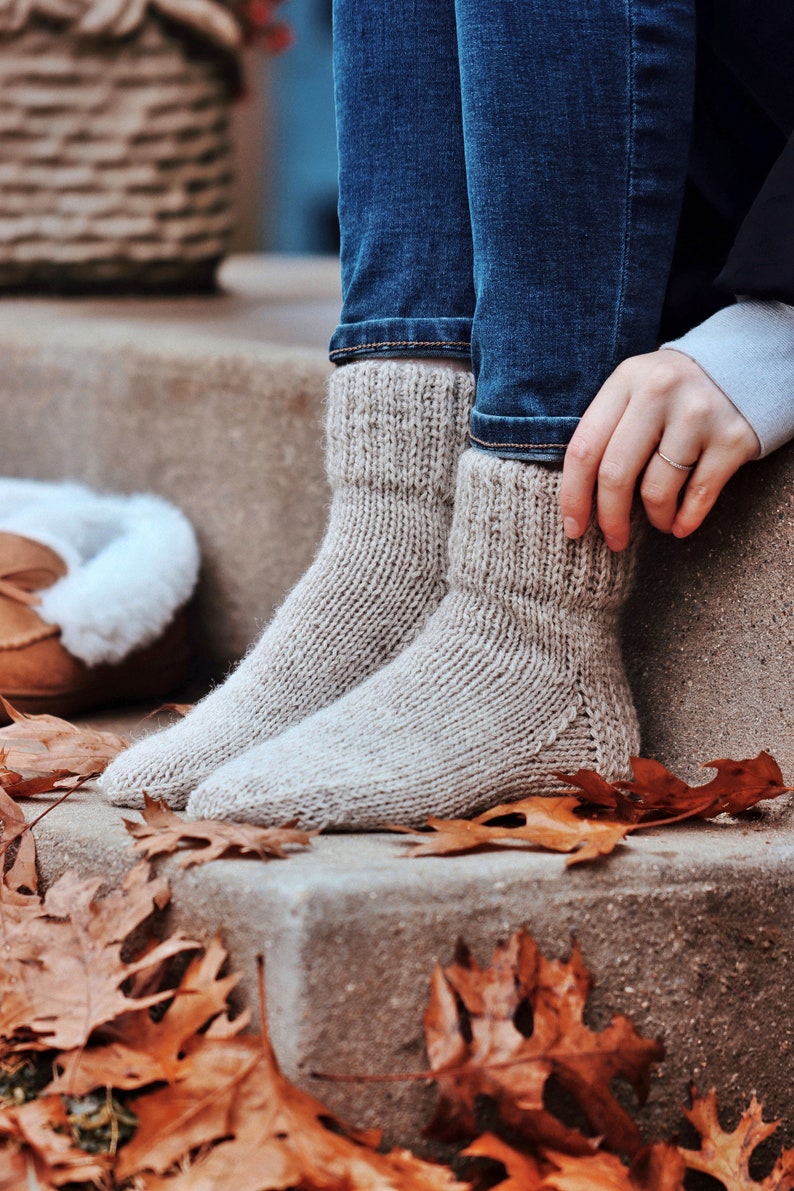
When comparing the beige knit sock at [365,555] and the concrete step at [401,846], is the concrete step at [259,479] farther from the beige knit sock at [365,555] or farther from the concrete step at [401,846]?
the beige knit sock at [365,555]

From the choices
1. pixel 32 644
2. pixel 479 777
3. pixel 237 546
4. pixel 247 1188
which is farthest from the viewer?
pixel 237 546

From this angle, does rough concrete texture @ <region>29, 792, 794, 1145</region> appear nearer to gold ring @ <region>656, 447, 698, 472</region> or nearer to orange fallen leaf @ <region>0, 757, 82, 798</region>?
orange fallen leaf @ <region>0, 757, 82, 798</region>

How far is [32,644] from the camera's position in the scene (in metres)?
1.13

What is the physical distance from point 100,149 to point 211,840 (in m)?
1.54

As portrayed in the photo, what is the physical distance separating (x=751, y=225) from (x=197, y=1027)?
1.93 feet

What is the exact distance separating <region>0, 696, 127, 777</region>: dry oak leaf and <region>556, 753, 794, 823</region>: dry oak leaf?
0.38 meters

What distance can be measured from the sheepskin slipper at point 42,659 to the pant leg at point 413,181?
0.51 m

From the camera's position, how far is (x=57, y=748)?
2.98 feet

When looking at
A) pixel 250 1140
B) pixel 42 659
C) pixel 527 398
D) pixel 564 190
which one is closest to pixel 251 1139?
pixel 250 1140

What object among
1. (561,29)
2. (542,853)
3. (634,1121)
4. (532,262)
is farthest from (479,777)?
(561,29)

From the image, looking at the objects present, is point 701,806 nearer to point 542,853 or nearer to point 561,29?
point 542,853

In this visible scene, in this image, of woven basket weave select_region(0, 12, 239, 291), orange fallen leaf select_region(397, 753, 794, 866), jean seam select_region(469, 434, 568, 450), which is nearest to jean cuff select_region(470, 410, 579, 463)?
jean seam select_region(469, 434, 568, 450)

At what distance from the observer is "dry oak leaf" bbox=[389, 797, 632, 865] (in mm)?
666

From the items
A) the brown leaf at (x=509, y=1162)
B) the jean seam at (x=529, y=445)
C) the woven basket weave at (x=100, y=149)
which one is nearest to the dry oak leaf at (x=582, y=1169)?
the brown leaf at (x=509, y=1162)
